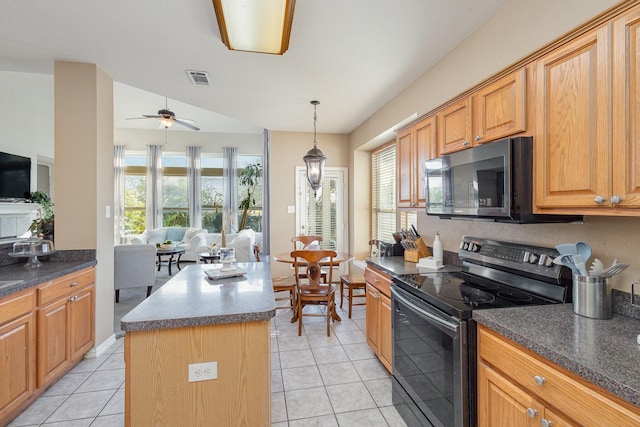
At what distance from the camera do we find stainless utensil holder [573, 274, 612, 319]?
4.18 ft

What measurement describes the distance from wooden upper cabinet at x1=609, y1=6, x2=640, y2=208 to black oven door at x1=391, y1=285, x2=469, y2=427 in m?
0.81

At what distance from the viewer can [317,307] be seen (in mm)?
4160

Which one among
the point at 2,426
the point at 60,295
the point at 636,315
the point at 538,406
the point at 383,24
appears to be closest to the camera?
the point at 538,406

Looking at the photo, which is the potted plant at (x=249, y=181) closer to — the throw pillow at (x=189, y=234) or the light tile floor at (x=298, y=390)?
the throw pillow at (x=189, y=234)

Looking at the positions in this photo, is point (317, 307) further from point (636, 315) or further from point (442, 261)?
point (636, 315)

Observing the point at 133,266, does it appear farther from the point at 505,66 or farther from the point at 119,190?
the point at 505,66

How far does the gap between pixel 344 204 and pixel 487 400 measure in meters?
4.13

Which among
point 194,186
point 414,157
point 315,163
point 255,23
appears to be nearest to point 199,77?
point 255,23

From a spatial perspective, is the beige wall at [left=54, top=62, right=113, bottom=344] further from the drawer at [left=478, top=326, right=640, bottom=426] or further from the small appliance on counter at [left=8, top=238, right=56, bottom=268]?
the drawer at [left=478, top=326, right=640, bottom=426]

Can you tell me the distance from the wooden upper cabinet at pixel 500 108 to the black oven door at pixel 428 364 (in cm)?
103

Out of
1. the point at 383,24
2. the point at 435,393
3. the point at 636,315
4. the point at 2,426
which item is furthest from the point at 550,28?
the point at 2,426

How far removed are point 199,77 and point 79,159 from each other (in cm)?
133

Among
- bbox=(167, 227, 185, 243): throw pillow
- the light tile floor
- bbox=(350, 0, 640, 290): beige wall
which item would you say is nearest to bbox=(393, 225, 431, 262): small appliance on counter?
bbox=(350, 0, 640, 290): beige wall

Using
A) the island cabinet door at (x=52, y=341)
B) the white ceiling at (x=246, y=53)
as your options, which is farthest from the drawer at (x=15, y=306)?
the white ceiling at (x=246, y=53)
